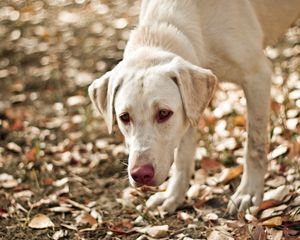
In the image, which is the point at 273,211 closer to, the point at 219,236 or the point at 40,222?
the point at 219,236

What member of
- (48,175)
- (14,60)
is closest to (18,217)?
(48,175)

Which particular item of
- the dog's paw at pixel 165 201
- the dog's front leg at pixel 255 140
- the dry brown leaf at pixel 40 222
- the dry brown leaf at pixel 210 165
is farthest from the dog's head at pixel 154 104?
the dry brown leaf at pixel 210 165

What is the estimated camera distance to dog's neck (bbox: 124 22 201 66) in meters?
3.79

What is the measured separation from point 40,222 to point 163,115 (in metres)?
1.37

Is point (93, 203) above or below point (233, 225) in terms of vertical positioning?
below

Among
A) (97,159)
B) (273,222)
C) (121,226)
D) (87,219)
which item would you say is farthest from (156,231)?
(97,159)

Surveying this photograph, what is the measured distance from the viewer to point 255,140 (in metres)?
4.22

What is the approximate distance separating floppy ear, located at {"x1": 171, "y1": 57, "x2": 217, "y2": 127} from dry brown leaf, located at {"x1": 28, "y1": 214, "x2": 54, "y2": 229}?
133cm

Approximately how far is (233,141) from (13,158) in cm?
183

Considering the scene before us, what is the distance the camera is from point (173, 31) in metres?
3.85

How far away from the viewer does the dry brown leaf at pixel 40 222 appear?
13.9 ft

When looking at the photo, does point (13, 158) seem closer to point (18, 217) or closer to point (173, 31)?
point (18, 217)

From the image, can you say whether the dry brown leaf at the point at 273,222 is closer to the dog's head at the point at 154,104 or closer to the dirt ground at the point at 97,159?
the dirt ground at the point at 97,159

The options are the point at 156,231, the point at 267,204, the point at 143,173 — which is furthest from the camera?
the point at 267,204
